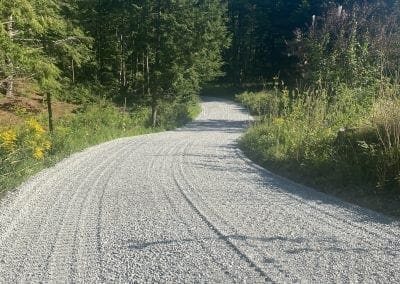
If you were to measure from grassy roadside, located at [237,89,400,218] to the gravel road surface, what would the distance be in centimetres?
41

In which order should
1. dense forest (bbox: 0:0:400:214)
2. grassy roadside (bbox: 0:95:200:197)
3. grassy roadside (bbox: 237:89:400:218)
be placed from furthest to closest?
1. grassy roadside (bbox: 0:95:200:197)
2. dense forest (bbox: 0:0:400:214)
3. grassy roadside (bbox: 237:89:400:218)

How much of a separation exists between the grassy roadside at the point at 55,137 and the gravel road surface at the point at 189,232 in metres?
0.49

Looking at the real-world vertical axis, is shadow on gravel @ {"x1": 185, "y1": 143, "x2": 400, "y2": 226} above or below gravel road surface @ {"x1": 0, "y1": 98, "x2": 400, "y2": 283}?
above

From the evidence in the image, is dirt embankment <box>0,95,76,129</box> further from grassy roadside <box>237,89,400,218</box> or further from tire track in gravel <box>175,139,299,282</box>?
tire track in gravel <box>175,139,299,282</box>

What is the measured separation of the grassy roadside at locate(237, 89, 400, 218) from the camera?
6074mm

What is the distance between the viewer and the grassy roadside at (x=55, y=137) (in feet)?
25.4

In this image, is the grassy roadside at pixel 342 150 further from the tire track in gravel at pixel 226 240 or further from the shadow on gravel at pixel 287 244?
the tire track in gravel at pixel 226 240

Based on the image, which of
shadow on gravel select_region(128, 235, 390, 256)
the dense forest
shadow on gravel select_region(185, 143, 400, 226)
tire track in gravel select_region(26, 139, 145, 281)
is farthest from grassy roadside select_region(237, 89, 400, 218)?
tire track in gravel select_region(26, 139, 145, 281)

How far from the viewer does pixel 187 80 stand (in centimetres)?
2480

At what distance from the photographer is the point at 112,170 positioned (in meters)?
8.82

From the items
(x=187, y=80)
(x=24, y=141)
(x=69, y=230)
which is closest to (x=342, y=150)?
(x=69, y=230)

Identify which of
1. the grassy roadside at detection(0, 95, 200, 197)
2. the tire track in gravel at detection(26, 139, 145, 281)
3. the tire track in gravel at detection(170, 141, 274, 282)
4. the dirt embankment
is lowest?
the tire track in gravel at detection(26, 139, 145, 281)

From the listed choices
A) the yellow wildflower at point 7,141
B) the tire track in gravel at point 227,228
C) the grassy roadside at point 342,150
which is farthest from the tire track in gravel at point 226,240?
the yellow wildflower at point 7,141

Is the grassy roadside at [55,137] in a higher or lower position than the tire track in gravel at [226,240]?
higher
